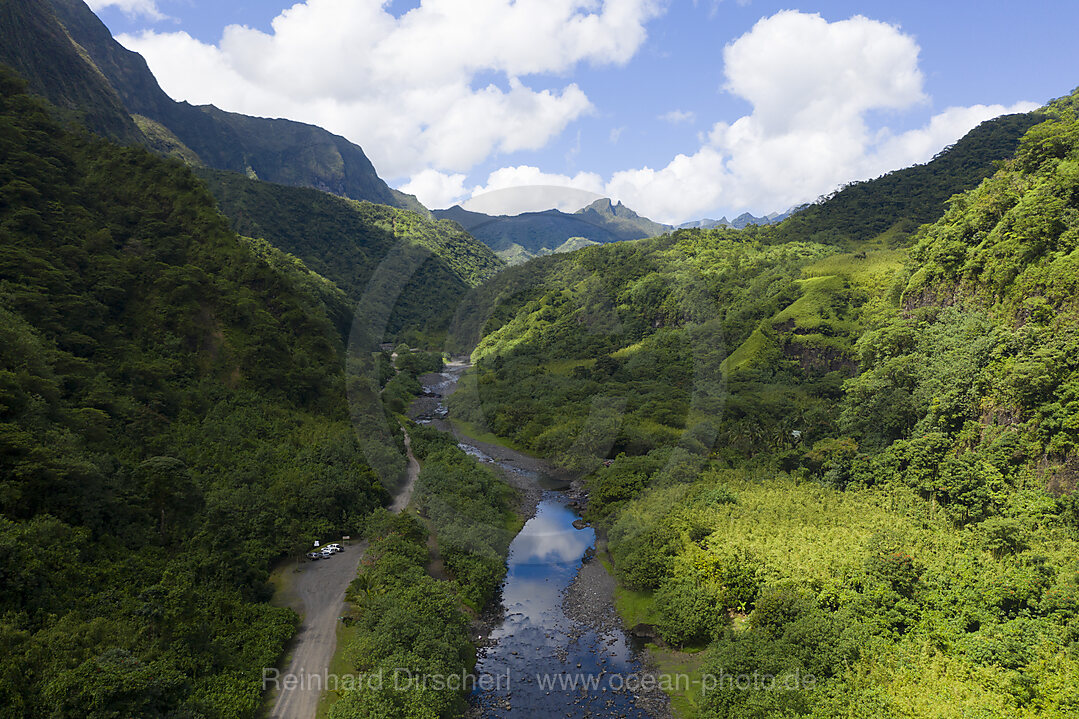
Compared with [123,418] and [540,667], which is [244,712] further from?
[123,418]

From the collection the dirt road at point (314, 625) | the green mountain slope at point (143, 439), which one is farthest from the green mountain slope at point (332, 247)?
the dirt road at point (314, 625)

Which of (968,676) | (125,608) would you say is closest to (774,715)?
(968,676)

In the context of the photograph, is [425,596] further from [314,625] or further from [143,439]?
[143,439]

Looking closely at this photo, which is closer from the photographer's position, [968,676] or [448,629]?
[968,676]

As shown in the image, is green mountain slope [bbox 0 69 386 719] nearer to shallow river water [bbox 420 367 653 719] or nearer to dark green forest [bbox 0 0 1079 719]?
dark green forest [bbox 0 0 1079 719]

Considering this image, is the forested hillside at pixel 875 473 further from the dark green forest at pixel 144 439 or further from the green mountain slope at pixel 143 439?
the green mountain slope at pixel 143 439

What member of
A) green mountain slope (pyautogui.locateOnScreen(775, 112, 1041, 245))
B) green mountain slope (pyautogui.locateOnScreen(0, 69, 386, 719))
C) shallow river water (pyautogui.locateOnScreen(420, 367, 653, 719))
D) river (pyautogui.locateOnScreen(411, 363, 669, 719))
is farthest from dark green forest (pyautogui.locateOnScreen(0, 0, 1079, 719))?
green mountain slope (pyautogui.locateOnScreen(775, 112, 1041, 245))
